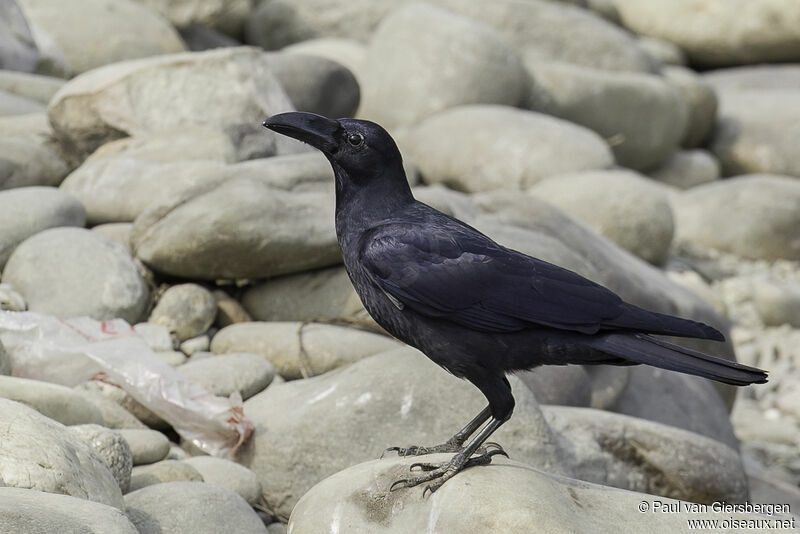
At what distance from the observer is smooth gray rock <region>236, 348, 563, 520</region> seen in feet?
13.9

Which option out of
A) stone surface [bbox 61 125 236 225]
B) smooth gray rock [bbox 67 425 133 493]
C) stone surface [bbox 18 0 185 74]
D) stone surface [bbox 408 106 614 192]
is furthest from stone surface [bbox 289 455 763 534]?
stone surface [bbox 18 0 185 74]

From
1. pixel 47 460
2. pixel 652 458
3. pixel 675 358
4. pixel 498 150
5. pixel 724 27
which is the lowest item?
pixel 724 27

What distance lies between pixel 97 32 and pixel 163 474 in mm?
6445

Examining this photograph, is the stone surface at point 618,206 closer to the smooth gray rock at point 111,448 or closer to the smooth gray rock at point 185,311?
the smooth gray rock at point 185,311

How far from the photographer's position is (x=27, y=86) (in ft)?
26.6

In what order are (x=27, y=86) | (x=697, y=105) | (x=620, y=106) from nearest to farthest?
(x=27, y=86) → (x=620, y=106) → (x=697, y=105)

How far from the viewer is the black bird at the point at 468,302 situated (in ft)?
10.1

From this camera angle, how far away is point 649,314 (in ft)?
10.1

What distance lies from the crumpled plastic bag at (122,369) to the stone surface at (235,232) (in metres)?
0.68

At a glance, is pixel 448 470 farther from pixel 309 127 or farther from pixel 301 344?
pixel 301 344

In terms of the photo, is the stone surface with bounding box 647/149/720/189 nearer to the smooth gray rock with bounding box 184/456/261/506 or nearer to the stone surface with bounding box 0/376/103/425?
the smooth gray rock with bounding box 184/456/261/506

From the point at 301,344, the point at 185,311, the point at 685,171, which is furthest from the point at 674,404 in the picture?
the point at 685,171

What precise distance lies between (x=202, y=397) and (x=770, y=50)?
45.4 ft

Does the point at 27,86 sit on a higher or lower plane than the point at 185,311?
higher
